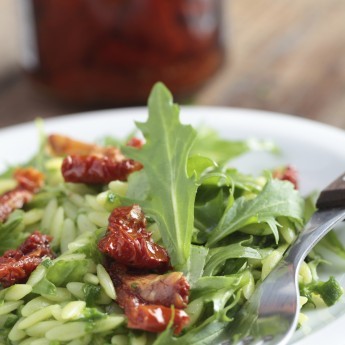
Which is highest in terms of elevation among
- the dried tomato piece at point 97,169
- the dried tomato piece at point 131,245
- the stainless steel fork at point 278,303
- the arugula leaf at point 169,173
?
the dried tomato piece at point 97,169

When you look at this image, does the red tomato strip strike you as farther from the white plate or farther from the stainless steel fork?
the white plate

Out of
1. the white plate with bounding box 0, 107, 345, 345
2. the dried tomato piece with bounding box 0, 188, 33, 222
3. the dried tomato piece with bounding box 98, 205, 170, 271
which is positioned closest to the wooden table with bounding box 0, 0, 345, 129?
the white plate with bounding box 0, 107, 345, 345

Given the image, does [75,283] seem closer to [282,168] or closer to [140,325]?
[140,325]

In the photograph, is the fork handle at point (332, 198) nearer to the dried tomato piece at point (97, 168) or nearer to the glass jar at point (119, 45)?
the dried tomato piece at point (97, 168)

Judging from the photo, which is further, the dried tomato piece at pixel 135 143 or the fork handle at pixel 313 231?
the dried tomato piece at pixel 135 143

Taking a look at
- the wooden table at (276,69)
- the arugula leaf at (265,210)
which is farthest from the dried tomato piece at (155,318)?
the wooden table at (276,69)

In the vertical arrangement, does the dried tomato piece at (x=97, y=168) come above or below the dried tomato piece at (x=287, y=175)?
above

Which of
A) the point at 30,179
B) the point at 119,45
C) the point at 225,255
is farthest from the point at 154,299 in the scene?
the point at 119,45

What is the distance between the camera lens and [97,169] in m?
2.83

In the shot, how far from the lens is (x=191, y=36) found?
468 cm

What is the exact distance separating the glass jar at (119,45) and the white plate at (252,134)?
2.22 feet

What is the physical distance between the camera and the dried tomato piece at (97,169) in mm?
2830

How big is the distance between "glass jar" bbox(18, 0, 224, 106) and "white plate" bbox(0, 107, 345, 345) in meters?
0.68

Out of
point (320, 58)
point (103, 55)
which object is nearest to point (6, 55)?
point (103, 55)
